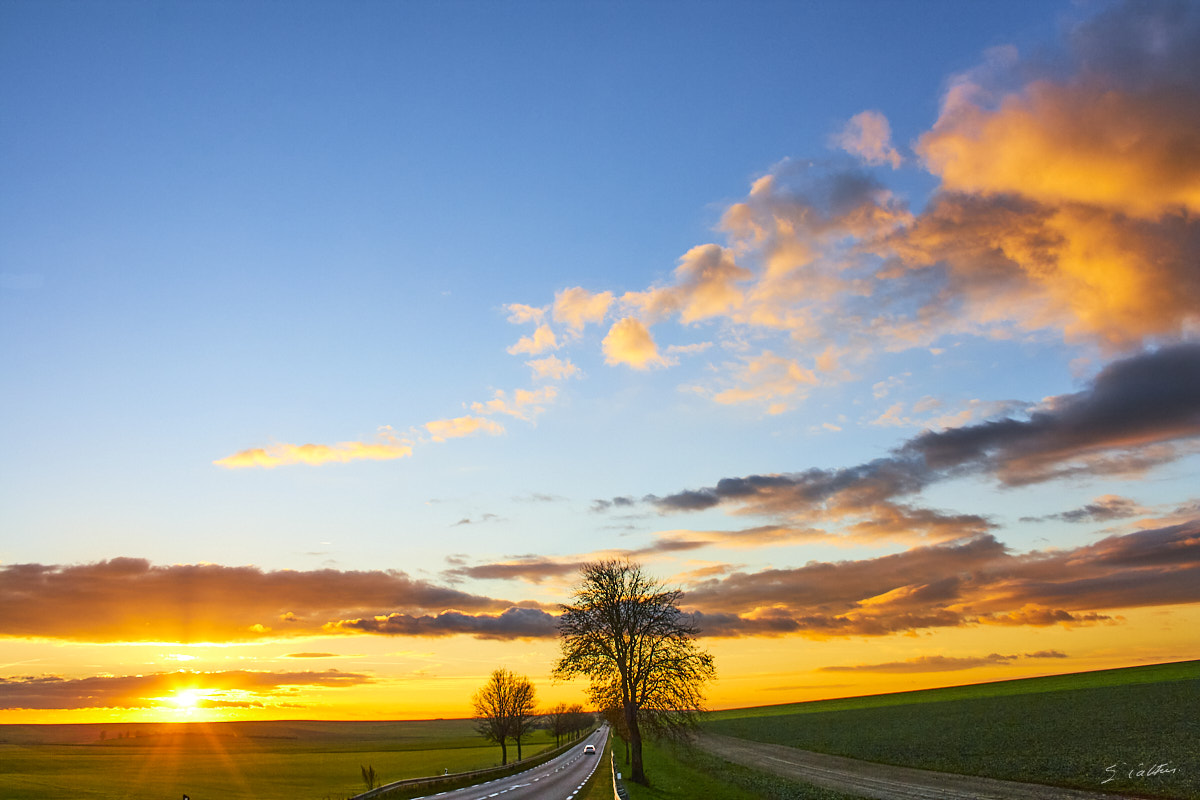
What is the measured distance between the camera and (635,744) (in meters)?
47.2

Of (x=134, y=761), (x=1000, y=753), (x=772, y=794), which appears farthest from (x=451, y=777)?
(x=134, y=761)

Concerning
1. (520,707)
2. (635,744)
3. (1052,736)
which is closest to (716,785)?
(635,744)

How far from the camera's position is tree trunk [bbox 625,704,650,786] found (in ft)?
146

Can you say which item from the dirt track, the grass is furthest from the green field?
the dirt track

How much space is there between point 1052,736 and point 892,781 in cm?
2626

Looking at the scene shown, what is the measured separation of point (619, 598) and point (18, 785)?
61281 mm

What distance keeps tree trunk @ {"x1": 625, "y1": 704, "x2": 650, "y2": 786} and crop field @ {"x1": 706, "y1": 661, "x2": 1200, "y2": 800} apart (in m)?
24.6

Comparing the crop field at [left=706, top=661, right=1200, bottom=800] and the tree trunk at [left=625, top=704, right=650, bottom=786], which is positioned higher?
the tree trunk at [left=625, top=704, right=650, bottom=786]

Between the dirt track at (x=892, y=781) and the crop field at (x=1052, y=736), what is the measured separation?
6.42 ft

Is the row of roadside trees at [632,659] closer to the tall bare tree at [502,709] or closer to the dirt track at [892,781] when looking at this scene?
the dirt track at [892,781]

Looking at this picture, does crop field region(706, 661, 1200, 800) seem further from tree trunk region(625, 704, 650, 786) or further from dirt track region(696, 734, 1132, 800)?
tree trunk region(625, 704, 650, 786)

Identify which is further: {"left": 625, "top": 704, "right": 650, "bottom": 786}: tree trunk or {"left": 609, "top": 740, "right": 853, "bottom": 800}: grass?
{"left": 625, "top": 704, "right": 650, "bottom": 786}: tree trunk

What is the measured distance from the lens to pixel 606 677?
5078 cm

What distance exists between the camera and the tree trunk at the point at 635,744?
4462cm
